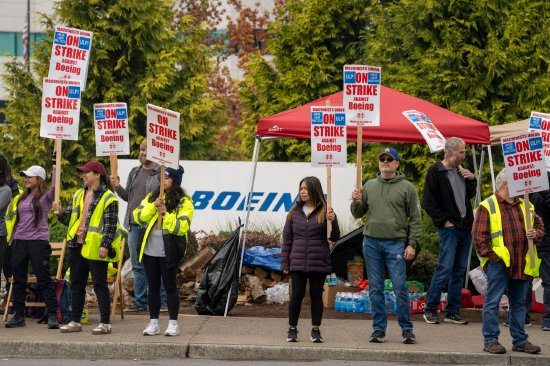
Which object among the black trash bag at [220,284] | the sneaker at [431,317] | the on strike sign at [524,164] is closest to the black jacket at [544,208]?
the sneaker at [431,317]

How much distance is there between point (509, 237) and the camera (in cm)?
1061

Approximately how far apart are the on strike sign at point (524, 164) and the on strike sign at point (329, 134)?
1867 millimetres

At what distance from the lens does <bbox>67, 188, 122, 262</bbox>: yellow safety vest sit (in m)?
11.5

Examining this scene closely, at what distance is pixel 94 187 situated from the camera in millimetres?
11766

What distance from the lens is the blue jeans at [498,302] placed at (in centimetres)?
1068

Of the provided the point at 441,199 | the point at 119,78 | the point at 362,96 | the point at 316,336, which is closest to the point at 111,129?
the point at 362,96

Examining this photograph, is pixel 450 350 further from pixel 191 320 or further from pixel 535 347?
pixel 191 320

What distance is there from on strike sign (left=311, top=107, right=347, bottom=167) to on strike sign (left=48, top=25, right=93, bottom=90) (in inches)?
102

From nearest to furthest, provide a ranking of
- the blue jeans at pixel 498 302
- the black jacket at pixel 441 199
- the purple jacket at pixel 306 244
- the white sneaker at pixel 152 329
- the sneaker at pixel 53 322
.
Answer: the blue jeans at pixel 498 302 → the purple jacket at pixel 306 244 → the white sneaker at pixel 152 329 → the sneaker at pixel 53 322 → the black jacket at pixel 441 199

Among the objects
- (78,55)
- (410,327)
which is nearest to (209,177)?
(78,55)

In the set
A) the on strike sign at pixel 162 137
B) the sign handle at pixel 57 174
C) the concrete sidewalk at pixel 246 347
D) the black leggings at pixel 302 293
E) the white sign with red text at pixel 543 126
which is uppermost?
the white sign with red text at pixel 543 126

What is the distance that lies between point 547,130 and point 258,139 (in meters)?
3.33

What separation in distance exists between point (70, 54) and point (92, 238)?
2.34m

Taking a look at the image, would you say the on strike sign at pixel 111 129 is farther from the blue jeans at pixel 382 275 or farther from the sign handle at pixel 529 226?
the sign handle at pixel 529 226
